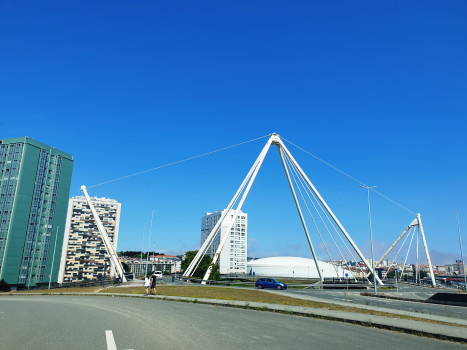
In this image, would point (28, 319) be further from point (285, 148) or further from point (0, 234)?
point (0, 234)

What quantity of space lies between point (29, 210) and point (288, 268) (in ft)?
262

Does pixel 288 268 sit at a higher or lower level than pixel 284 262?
lower

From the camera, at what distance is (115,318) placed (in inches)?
468

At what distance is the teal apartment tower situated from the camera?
79.6 meters

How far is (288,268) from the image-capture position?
11081 cm

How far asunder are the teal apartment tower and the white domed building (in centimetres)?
6450

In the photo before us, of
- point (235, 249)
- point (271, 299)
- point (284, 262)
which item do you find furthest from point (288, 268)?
point (271, 299)

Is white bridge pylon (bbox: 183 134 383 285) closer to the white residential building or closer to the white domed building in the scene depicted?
the white domed building

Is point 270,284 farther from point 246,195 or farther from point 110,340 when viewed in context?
point 110,340

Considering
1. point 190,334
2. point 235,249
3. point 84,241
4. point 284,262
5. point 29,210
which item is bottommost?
point 190,334

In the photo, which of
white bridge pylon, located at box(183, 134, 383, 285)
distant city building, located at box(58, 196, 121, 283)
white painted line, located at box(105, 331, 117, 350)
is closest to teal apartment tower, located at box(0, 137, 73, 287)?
distant city building, located at box(58, 196, 121, 283)

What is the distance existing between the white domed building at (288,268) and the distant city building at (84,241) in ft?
175

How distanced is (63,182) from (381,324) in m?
103

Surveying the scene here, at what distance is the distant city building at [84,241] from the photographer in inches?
4732
